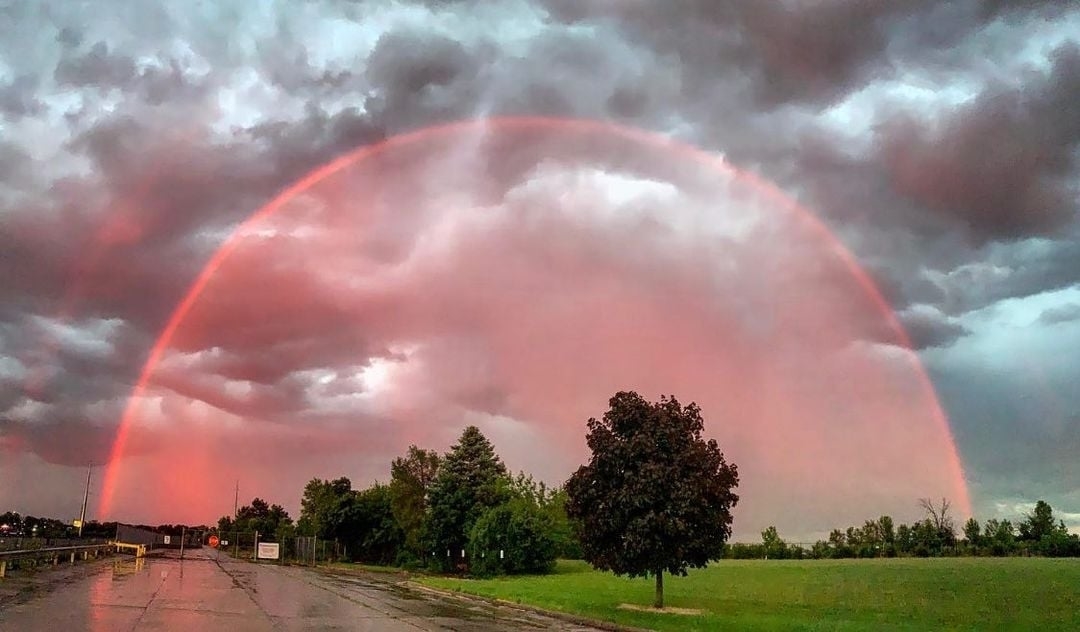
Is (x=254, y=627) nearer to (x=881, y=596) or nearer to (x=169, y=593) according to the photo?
(x=169, y=593)

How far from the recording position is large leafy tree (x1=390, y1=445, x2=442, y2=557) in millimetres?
93562

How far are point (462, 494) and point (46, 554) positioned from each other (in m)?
34.0

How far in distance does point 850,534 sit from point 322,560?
99.7m

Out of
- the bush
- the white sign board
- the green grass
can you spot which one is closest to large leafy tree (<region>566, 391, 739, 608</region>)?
the green grass

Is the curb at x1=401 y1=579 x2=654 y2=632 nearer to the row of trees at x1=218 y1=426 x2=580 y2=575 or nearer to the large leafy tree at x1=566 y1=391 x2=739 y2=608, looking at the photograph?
the large leafy tree at x1=566 y1=391 x2=739 y2=608

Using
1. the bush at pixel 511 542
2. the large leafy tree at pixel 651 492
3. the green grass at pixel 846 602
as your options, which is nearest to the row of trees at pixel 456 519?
the bush at pixel 511 542

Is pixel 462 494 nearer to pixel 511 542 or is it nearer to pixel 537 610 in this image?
pixel 511 542

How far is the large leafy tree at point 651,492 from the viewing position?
104 ft

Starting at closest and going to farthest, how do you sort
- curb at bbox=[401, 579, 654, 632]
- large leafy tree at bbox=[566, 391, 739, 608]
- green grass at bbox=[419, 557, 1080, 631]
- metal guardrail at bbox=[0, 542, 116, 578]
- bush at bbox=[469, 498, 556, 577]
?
curb at bbox=[401, 579, 654, 632]
green grass at bbox=[419, 557, 1080, 631]
large leafy tree at bbox=[566, 391, 739, 608]
metal guardrail at bbox=[0, 542, 116, 578]
bush at bbox=[469, 498, 556, 577]

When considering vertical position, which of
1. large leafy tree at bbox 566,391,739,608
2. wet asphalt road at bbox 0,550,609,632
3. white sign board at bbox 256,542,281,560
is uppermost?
large leafy tree at bbox 566,391,739,608

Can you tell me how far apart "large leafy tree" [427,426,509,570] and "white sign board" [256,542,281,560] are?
87.4 feet

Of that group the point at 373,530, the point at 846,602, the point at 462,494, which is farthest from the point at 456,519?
the point at 846,602

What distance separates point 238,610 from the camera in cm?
2869

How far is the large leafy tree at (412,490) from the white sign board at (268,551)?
14324 millimetres
